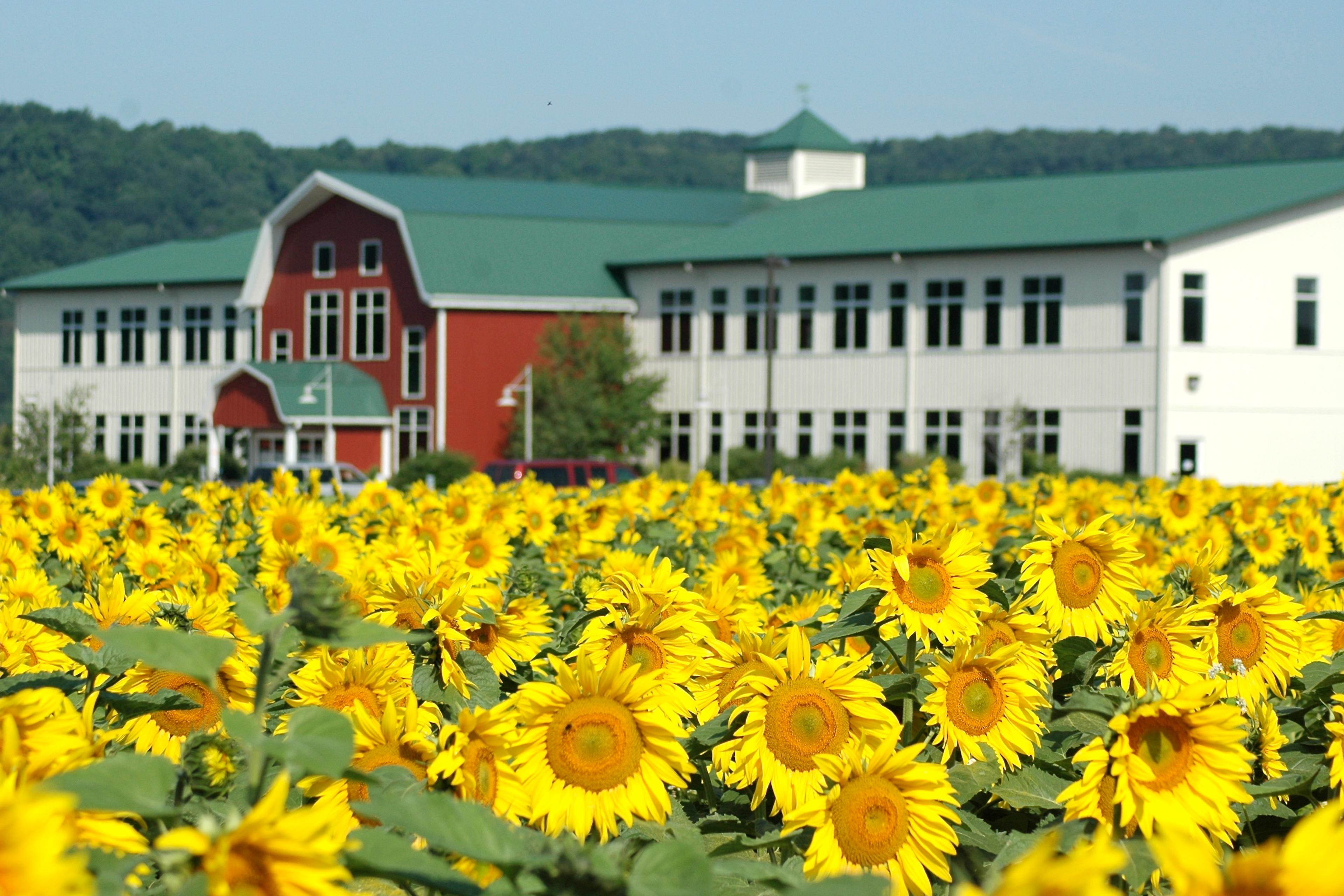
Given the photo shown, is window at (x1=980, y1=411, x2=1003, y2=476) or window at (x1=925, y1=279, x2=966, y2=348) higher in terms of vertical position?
window at (x1=925, y1=279, x2=966, y2=348)

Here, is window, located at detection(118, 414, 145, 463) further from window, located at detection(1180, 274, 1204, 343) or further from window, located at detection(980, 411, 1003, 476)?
window, located at detection(1180, 274, 1204, 343)

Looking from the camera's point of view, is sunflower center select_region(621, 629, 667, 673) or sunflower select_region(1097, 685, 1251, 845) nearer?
sunflower select_region(1097, 685, 1251, 845)

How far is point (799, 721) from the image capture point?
3.78 metres

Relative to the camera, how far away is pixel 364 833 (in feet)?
7.65

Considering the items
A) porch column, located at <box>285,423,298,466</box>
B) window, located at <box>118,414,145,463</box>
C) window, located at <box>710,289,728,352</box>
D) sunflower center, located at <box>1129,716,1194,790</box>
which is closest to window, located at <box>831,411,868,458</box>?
window, located at <box>710,289,728,352</box>

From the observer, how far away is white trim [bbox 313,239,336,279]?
56250 mm

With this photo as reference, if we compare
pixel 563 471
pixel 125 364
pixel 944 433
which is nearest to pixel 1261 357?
pixel 944 433

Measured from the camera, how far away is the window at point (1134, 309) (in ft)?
154

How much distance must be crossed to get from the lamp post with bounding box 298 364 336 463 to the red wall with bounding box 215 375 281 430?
1.04 meters

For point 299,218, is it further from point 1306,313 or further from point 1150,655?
point 1150,655

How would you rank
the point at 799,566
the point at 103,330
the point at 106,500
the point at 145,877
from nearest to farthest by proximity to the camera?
the point at 145,877, the point at 799,566, the point at 106,500, the point at 103,330

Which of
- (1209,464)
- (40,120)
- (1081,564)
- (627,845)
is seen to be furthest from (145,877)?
(40,120)

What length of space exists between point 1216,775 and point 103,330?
63.3 m

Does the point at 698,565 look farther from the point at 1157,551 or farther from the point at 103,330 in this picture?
the point at 103,330
